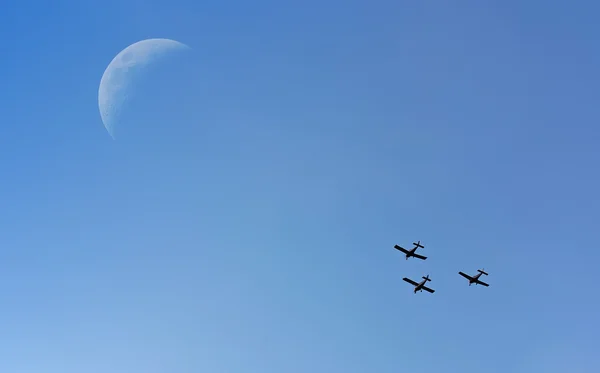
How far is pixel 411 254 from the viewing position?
114625mm

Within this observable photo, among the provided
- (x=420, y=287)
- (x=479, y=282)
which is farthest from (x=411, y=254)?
(x=479, y=282)

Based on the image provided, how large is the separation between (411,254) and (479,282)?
2349cm

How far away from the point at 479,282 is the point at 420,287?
55.8 ft

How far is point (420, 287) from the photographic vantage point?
120m

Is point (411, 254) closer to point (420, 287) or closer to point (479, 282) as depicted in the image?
point (420, 287)

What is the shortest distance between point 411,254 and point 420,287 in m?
11.5

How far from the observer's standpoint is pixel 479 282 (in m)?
122
